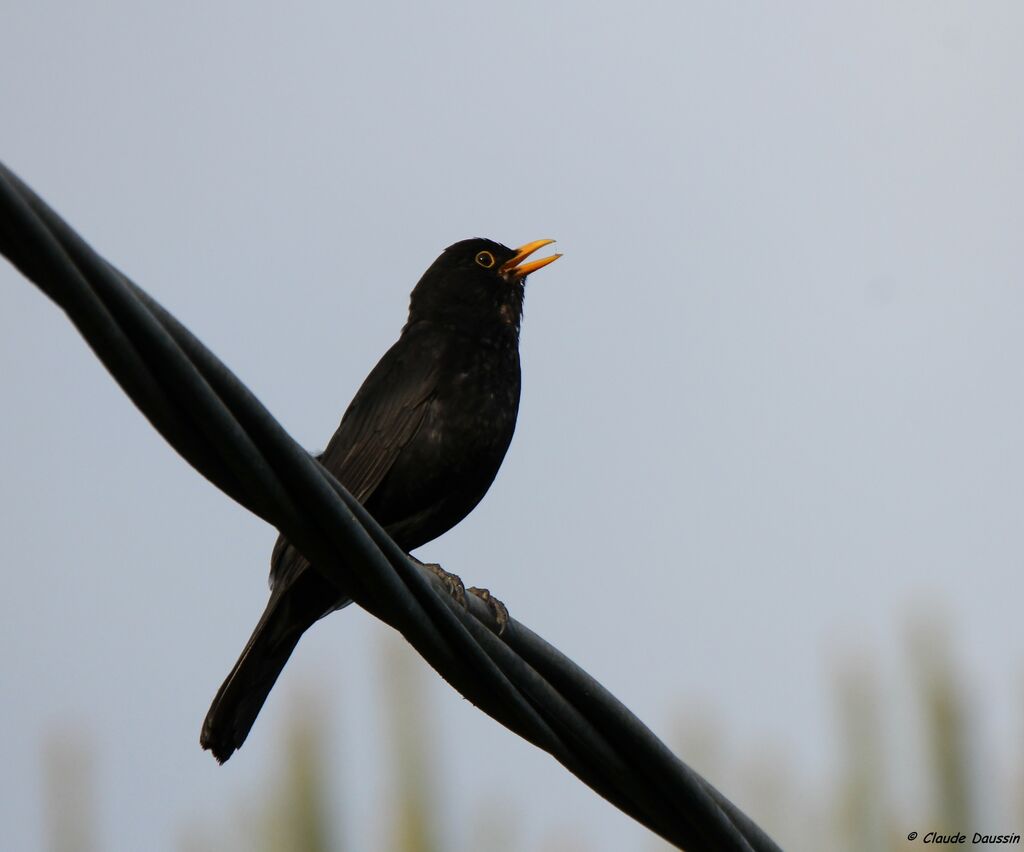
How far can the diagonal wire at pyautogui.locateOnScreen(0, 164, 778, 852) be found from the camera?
2.40 metres

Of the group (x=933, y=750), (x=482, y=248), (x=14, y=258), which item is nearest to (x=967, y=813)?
(x=933, y=750)

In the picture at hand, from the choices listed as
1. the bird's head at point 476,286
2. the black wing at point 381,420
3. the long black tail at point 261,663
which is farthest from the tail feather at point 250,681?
the bird's head at point 476,286

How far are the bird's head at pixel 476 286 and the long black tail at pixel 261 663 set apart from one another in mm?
1507

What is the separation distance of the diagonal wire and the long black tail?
1181 mm

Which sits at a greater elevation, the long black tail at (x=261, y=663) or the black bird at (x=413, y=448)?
the black bird at (x=413, y=448)

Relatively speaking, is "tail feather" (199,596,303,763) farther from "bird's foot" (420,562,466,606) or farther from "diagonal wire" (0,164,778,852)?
"diagonal wire" (0,164,778,852)

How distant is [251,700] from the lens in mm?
4730

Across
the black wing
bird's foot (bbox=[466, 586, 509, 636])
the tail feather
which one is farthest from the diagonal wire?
the black wing

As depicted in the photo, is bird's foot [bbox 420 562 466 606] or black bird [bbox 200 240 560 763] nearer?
bird's foot [bbox 420 562 466 606]

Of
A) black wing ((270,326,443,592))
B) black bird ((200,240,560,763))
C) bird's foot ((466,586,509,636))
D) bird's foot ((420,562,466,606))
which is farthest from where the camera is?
black wing ((270,326,443,592))

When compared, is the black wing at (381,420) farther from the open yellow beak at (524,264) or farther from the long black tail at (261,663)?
the open yellow beak at (524,264)

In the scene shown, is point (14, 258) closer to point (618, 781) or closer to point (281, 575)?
point (618, 781)

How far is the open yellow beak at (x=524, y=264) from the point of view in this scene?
21.9 feet

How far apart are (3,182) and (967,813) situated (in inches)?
212
